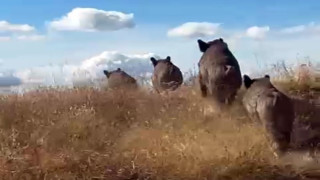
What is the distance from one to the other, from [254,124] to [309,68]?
186 inches

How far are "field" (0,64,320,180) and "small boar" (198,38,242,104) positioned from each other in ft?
0.79

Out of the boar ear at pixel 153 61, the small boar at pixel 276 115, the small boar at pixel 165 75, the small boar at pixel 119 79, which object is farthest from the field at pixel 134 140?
the boar ear at pixel 153 61

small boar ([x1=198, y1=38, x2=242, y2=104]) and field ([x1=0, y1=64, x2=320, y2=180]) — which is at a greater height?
small boar ([x1=198, y1=38, x2=242, y2=104])

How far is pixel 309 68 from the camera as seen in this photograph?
50.1 feet

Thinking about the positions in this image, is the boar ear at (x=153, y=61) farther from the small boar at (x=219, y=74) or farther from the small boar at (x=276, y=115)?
the small boar at (x=276, y=115)

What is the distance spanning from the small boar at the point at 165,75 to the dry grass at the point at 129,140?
2663 millimetres

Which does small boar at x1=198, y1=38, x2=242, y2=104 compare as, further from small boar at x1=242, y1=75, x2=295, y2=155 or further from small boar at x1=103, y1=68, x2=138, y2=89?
small boar at x1=103, y1=68, x2=138, y2=89

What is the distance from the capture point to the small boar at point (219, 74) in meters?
12.8

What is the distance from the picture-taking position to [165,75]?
58.2 feet

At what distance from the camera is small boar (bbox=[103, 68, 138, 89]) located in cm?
1827

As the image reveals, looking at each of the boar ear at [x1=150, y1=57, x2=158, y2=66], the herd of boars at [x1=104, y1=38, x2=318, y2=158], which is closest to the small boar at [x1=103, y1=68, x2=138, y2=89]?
the herd of boars at [x1=104, y1=38, x2=318, y2=158]

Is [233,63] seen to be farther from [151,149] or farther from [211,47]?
[151,149]

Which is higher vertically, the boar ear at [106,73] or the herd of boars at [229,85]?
the boar ear at [106,73]

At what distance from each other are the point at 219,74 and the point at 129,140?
2725 millimetres
